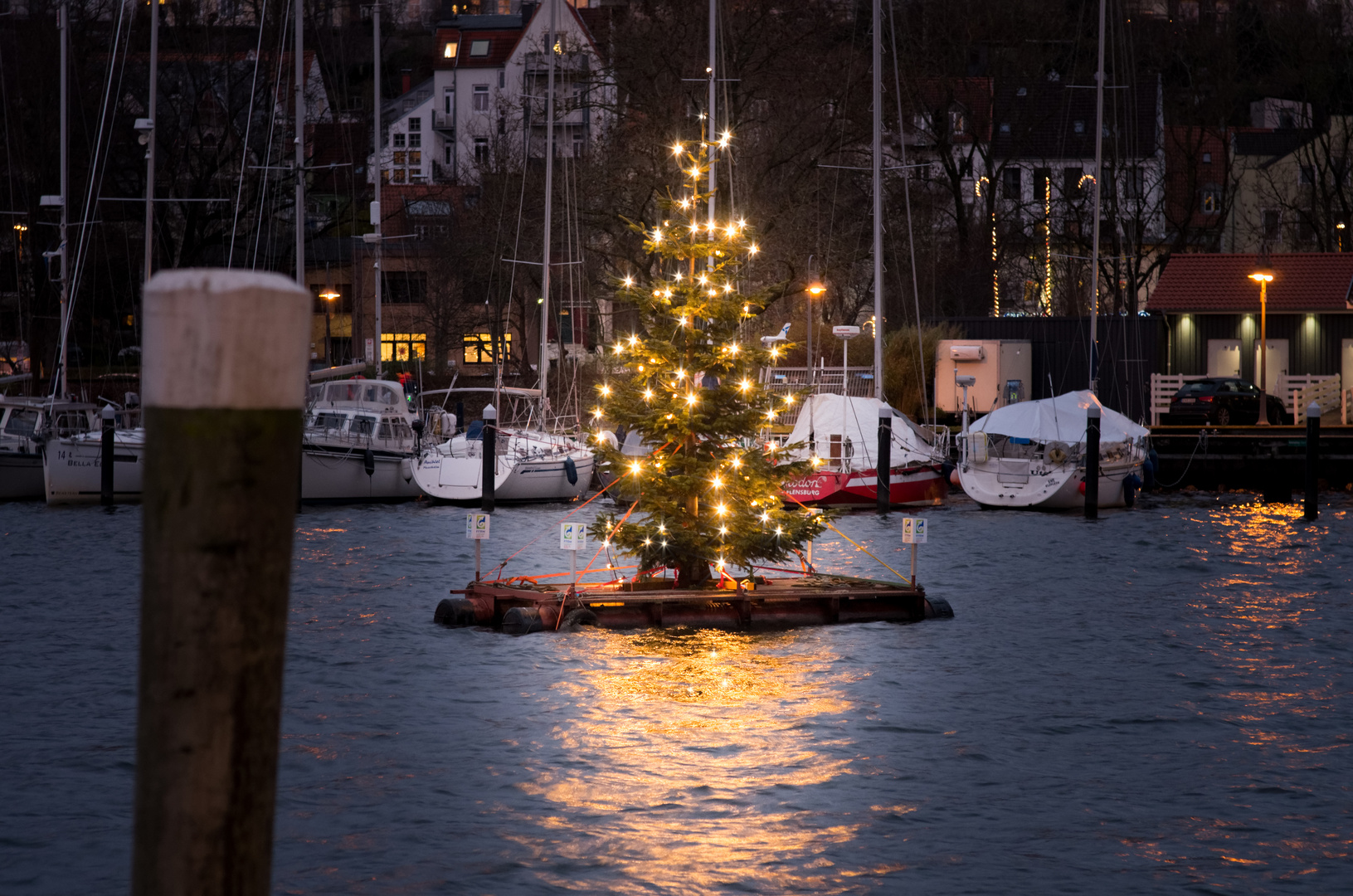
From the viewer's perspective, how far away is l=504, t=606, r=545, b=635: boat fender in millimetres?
21016

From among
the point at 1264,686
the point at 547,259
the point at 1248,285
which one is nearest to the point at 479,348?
the point at 547,259

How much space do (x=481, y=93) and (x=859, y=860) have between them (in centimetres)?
8141

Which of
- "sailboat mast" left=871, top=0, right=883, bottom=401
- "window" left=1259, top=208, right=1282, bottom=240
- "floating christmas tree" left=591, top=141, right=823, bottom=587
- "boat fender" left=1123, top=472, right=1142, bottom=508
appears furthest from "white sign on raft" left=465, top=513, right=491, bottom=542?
"window" left=1259, top=208, right=1282, bottom=240

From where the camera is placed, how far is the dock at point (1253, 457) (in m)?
45.8

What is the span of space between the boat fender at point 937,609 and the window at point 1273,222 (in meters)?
50.4

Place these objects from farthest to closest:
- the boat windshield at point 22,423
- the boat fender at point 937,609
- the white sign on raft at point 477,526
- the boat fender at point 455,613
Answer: the boat windshield at point 22,423, the boat fender at point 937,609, the boat fender at point 455,613, the white sign on raft at point 477,526

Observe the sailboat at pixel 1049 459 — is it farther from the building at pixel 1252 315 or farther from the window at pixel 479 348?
the window at pixel 479 348

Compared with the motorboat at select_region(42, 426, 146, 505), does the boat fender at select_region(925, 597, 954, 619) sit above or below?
below

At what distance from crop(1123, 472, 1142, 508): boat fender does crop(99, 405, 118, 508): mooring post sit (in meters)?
25.3

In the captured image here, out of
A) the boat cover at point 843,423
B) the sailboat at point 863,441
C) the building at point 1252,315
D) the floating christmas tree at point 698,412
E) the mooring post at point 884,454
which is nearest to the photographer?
the floating christmas tree at point 698,412

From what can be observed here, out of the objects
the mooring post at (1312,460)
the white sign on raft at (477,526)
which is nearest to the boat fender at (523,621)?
the white sign on raft at (477,526)

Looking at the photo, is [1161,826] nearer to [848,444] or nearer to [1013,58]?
[848,444]

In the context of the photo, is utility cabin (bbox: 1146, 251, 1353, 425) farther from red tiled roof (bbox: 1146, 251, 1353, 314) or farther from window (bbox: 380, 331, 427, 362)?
window (bbox: 380, 331, 427, 362)

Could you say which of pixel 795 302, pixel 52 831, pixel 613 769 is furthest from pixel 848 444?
pixel 52 831
